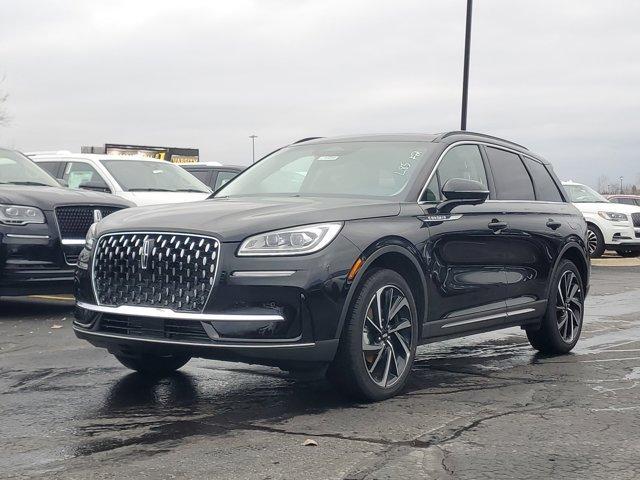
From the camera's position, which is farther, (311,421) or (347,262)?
(347,262)

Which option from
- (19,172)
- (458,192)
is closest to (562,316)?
(458,192)

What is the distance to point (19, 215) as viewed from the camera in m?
9.73

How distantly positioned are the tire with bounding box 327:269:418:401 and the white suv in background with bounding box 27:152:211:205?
804cm

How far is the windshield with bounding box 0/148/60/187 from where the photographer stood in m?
10.8

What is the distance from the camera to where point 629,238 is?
22.8 m

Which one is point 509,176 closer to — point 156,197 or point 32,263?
point 32,263

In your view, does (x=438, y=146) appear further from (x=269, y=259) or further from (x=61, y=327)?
(x=61, y=327)

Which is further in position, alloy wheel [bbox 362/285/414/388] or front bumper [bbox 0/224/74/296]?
front bumper [bbox 0/224/74/296]

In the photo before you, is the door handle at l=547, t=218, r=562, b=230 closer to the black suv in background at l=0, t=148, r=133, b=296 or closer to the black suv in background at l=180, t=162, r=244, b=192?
the black suv in background at l=0, t=148, r=133, b=296

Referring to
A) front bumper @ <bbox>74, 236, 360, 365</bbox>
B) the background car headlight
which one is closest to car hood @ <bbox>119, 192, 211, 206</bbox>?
the background car headlight

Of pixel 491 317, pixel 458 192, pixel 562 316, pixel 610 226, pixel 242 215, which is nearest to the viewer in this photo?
pixel 242 215

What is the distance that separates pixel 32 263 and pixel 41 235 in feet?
0.93

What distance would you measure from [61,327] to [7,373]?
98.1 inches

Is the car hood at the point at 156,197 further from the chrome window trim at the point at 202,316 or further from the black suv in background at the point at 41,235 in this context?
the chrome window trim at the point at 202,316
